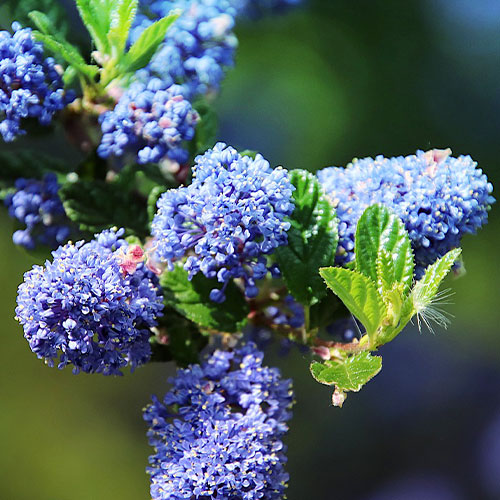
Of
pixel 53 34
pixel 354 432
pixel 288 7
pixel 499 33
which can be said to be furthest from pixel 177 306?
pixel 499 33

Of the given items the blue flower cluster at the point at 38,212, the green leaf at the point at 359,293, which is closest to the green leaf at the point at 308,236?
the green leaf at the point at 359,293

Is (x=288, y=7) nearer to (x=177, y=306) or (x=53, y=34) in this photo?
(x=53, y=34)

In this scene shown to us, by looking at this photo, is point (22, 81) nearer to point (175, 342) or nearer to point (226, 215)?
point (226, 215)

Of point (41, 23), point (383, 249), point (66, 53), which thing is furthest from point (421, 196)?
point (41, 23)

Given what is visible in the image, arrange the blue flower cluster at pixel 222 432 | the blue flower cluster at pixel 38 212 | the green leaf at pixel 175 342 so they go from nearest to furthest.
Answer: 1. the blue flower cluster at pixel 222 432
2. the green leaf at pixel 175 342
3. the blue flower cluster at pixel 38 212

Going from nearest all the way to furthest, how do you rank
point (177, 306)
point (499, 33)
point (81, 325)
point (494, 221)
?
1. point (81, 325)
2. point (177, 306)
3. point (494, 221)
4. point (499, 33)

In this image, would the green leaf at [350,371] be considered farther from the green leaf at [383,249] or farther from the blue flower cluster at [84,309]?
the blue flower cluster at [84,309]
